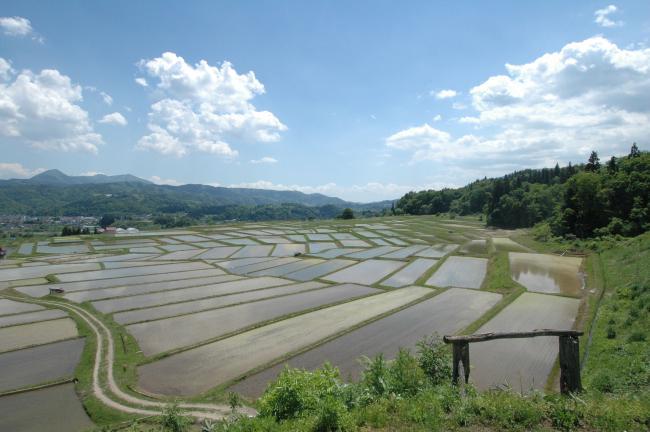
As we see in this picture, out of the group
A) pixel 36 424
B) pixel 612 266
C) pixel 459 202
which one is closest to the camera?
pixel 36 424

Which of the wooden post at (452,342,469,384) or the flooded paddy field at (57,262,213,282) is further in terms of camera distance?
the flooded paddy field at (57,262,213,282)

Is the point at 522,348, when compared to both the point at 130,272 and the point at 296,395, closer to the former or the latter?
the point at 296,395

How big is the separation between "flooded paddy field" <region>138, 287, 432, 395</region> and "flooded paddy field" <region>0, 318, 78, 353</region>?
7517 millimetres

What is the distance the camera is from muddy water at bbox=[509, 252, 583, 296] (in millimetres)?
25453

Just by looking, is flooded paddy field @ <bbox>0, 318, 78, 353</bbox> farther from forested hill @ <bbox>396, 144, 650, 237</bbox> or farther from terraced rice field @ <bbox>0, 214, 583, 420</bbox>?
forested hill @ <bbox>396, 144, 650, 237</bbox>

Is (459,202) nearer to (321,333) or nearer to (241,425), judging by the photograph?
(321,333)

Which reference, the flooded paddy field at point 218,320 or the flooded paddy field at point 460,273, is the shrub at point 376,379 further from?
the flooded paddy field at point 460,273

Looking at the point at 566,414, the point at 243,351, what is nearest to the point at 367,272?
the point at 243,351

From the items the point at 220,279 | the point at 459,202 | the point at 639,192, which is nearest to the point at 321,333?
the point at 220,279

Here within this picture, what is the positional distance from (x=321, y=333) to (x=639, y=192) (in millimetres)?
45823

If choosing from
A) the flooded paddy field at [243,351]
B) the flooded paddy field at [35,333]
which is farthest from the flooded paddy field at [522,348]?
the flooded paddy field at [35,333]

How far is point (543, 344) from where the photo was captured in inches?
608

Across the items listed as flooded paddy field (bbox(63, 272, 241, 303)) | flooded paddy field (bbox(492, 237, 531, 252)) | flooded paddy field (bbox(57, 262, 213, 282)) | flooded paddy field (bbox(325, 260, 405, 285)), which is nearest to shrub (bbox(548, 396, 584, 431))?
flooded paddy field (bbox(325, 260, 405, 285))

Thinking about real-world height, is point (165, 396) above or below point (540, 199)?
below
